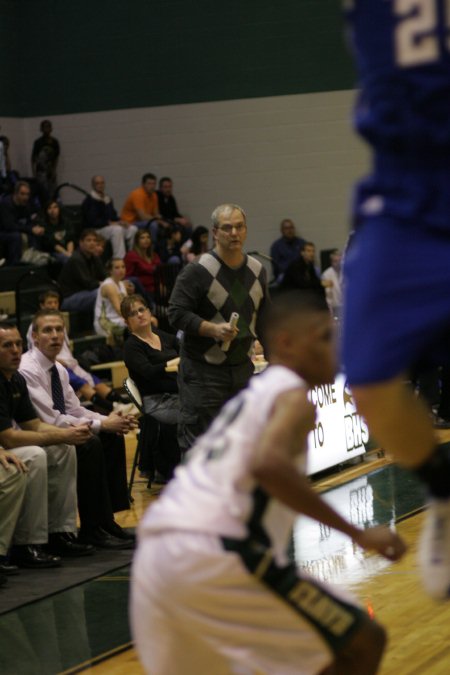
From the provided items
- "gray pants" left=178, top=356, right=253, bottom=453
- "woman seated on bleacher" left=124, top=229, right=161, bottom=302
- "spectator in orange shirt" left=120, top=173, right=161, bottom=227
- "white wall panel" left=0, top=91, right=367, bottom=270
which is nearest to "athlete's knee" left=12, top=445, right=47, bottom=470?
"gray pants" left=178, top=356, right=253, bottom=453

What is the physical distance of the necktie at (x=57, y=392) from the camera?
7.34 metres

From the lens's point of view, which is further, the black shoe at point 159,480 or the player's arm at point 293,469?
the black shoe at point 159,480

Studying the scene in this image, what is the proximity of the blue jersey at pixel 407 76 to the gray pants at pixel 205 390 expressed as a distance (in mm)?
4822

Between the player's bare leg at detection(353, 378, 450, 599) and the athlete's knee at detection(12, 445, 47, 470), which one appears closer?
the player's bare leg at detection(353, 378, 450, 599)

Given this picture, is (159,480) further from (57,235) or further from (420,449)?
(57,235)

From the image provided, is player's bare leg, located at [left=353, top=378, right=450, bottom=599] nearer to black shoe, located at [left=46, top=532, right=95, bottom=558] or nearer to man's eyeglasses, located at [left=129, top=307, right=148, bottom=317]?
black shoe, located at [left=46, top=532, right=95, bottom=558]

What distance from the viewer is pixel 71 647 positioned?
17.1 ft

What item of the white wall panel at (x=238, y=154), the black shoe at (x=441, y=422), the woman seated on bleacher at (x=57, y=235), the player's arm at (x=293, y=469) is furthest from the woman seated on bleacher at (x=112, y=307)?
the player's arm at (x=293, y=469)

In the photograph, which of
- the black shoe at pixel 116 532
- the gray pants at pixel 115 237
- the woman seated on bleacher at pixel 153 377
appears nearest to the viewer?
the black shoe at pixel 116 532

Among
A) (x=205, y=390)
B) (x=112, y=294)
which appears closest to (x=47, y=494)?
(x=205, y=390)

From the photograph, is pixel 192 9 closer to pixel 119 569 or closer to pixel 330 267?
pixel 330 267

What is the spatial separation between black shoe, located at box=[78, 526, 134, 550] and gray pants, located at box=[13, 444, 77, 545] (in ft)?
0.50

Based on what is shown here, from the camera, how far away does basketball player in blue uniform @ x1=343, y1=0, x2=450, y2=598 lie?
2.13 metres

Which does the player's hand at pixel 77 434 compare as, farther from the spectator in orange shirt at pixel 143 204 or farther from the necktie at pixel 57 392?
the spectator in orange shirt at pixel 143 204
